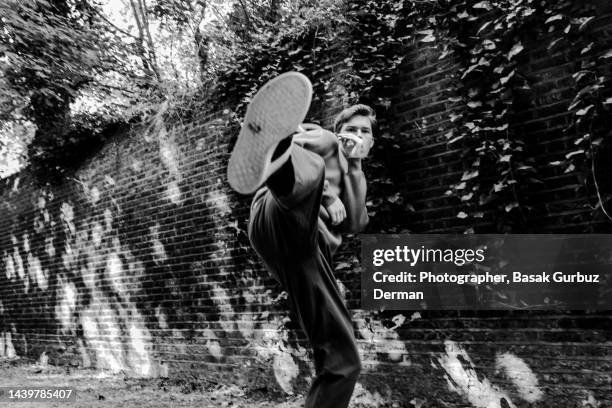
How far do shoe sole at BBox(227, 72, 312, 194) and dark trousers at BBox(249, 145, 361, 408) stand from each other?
163 mm

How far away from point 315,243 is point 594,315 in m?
2.22

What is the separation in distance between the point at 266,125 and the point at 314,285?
1.99ft

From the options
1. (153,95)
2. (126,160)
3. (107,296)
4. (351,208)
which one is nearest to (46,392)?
(107,296)

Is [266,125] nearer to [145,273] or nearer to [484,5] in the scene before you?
[484,5]

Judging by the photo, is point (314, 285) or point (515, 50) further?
point (515, 50)

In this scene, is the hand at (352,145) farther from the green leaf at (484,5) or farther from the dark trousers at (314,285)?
the green leaf at (484,5)

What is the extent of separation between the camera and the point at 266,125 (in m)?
1.67

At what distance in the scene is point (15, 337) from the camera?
9.84m

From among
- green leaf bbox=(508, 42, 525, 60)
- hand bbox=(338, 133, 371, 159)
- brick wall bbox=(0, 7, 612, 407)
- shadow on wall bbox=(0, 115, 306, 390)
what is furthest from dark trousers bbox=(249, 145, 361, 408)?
shadow on wall bbox=(0, 115, 306, 390)

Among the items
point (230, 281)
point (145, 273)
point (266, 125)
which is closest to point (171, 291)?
point (145, 273)

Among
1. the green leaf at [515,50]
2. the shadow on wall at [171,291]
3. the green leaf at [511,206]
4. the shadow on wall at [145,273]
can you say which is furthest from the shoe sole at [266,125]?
the shadow on wall at [145,273]

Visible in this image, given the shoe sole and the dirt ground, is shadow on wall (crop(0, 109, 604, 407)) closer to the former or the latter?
the dirt ground

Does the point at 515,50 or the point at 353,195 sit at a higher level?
the point at 515,50

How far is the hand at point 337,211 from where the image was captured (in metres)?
2.04
